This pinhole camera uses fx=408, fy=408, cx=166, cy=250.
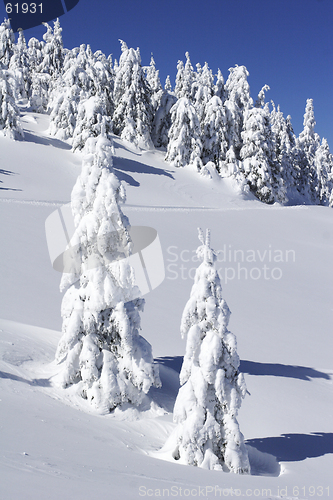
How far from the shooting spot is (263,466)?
7.61m

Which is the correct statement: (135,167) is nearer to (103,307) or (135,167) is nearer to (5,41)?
(103,307)

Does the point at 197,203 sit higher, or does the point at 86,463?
the point at 197,203

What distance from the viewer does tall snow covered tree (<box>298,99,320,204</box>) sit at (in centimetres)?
5488

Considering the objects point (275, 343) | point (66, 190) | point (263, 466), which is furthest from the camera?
point (66, 190)

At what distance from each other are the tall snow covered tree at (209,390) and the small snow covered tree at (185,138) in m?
33.5

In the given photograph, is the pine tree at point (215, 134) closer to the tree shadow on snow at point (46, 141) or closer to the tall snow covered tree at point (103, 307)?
the tree shadow on snow at point (46, 141)

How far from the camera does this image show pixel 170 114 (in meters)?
44.8

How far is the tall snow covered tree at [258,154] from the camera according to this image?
40.8 meters

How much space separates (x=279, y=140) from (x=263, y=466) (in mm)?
50084

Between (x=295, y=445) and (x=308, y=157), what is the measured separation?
171ft

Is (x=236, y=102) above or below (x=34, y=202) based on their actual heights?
above

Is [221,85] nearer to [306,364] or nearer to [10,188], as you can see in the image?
[10,188]

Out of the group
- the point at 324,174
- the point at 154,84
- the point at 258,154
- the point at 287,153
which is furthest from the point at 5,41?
the point at 324,174

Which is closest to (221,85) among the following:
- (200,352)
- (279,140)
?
(279,140)
